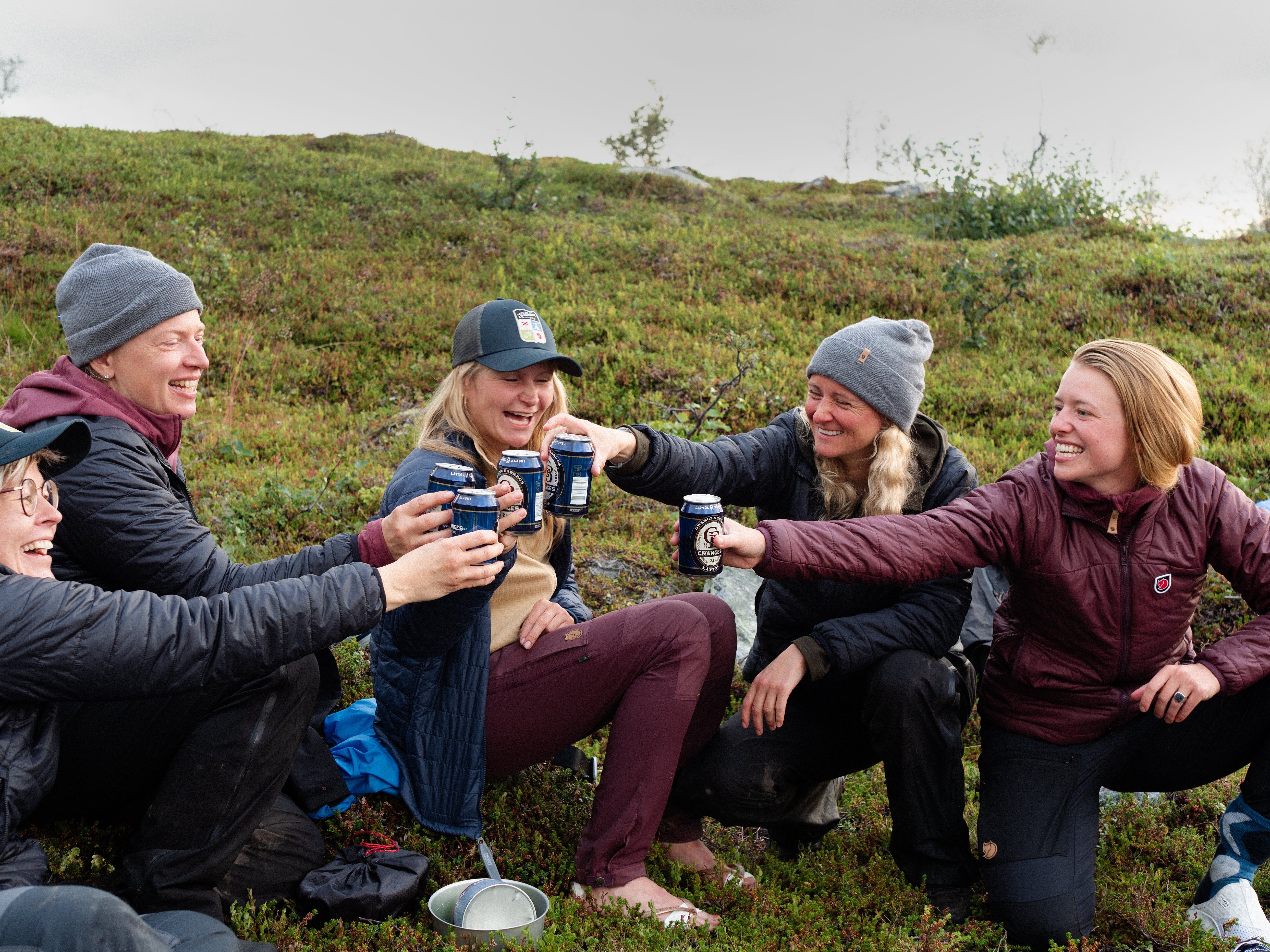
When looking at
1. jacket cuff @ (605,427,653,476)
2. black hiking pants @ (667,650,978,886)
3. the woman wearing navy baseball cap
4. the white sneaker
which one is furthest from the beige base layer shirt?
the white sneaker

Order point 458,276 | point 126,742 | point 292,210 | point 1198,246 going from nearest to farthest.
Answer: point 126,742 → point 458,276 → point 1198,246 → point 292,210

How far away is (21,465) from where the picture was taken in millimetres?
2566

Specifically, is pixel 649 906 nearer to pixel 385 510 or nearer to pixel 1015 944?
pixel 1015 944

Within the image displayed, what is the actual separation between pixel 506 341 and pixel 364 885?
196cm

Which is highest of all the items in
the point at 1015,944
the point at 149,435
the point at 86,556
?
the point at 149,435

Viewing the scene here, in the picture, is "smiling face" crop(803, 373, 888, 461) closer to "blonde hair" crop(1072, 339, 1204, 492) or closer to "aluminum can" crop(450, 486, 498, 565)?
"blonde hair" crop(1072, 339, 1204, 492)

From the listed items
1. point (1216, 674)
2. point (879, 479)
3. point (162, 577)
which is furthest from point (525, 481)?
point (1216, 674)

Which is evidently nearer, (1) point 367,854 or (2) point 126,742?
(2) point 126,742

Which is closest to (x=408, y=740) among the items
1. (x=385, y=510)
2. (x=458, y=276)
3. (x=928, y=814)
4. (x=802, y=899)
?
(x=385, y=510)

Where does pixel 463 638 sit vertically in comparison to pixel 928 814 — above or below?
above

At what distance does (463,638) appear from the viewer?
3447mm

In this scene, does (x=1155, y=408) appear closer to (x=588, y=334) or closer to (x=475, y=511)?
(x=475, y=511)

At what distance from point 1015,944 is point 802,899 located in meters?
0.76

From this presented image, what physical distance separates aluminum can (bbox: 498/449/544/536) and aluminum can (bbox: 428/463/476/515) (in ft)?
0.37
